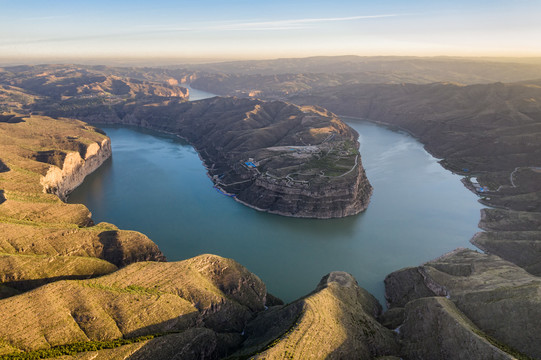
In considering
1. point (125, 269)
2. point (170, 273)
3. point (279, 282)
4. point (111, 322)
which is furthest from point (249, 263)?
point (111, 322)

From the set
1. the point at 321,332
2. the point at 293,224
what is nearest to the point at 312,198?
the point at 293,224

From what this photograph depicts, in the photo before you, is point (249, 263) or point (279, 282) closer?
point (279, 282)

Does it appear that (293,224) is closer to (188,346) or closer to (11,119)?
(188,346)

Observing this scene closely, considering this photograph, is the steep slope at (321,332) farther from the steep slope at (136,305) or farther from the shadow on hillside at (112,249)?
the shadow on hillside at (112,249)

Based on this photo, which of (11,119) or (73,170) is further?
(11,119)

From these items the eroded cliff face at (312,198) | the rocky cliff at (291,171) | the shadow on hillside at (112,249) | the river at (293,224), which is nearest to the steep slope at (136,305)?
the shadow on hillside at (112,249)

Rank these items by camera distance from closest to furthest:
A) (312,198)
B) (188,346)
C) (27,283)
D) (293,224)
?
(188,346)
(27,283)
(293,224)
(312,198)

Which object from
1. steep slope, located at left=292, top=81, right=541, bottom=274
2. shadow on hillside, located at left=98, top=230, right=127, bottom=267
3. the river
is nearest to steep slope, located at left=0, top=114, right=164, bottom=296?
shadow on hillside, located at left=98, top=230, right=127, bottom=267

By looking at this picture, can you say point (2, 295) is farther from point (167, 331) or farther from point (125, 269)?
point (167, 331)
